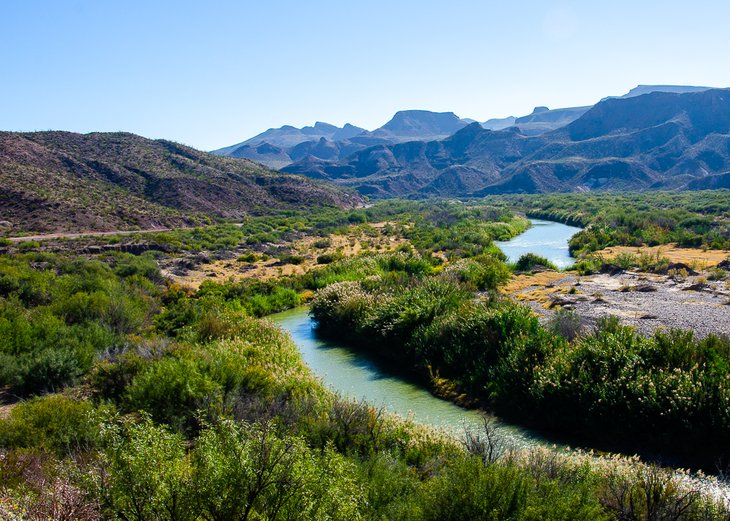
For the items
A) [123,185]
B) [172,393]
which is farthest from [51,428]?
[123,185]

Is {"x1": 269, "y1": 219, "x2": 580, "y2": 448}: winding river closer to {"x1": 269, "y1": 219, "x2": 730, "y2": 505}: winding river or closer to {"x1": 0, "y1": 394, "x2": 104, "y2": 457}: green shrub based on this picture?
{"x1": 269, "y1": 219, "x2": 730, "y2": 505}: winding river

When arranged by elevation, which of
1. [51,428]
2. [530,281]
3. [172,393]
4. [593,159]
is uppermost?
[593,159]

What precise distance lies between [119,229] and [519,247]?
4094 cm

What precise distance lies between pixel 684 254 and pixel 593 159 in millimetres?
128818

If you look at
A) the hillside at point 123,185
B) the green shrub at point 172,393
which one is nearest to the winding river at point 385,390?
the green shrub at point 172,393

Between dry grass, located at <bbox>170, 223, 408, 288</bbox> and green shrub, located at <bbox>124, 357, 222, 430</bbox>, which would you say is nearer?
green shrub, located at <bbox>124, 357, 222, 430</bbox>

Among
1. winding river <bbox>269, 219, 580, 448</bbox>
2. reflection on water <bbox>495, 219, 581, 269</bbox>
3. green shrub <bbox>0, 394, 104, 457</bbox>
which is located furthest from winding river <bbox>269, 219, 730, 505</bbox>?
reflection on water <bbox>495, 219, 581, 269</bbox>

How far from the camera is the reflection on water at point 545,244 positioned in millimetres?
43578

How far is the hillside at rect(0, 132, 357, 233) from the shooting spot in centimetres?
5287

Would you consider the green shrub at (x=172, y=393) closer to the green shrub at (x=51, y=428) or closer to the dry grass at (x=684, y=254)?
the green shrub at (x=51, y=428)

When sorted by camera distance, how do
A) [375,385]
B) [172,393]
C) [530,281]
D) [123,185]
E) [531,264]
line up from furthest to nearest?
[123,185] < [531,264] < [530,281] < [375,385] < [172,393]

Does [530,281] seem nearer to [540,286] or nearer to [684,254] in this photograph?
[540,286]

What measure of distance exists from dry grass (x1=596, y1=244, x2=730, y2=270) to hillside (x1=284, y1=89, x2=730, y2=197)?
93.2 meters

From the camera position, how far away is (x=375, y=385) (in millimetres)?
18031
